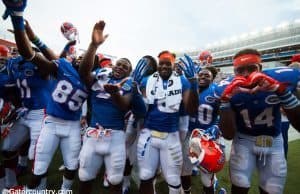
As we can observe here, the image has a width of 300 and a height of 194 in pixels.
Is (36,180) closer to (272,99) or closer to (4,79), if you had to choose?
(4,79)

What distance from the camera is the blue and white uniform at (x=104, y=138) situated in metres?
2.88

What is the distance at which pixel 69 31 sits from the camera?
3619mm

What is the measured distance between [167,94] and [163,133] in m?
0.49

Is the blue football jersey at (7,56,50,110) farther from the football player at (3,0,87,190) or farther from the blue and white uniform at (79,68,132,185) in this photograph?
the blue and white uniform at (79,68,132,185)

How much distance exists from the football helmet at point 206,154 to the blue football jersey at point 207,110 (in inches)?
25.3

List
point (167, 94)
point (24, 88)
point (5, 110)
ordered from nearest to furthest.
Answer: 1. point (167, 94)
2. point (24, 88)
3. point (5, 110)

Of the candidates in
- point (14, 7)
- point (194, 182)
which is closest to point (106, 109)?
point (14, 7)

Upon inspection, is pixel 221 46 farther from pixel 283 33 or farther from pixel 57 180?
pixel 57 180

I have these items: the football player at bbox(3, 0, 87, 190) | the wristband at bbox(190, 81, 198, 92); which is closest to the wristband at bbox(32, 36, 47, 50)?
the football player at bbox(3, 0, 87, 190)

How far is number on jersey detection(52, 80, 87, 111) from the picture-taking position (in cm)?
312

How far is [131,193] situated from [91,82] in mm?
2090

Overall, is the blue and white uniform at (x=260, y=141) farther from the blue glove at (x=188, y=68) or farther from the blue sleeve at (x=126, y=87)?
the blue sleeve at (x=126, y=87)

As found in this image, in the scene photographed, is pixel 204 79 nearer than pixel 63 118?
No

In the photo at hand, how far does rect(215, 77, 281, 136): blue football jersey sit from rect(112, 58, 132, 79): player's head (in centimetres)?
120
